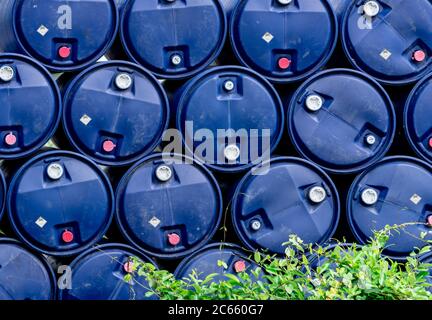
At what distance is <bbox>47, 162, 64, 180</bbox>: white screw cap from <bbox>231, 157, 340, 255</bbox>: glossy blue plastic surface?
3.03 feet

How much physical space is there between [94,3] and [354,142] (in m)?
1.56

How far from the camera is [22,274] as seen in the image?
5.02 m

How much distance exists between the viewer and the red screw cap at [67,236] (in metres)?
5.03

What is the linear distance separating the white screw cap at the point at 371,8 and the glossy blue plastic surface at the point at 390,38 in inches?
0.8

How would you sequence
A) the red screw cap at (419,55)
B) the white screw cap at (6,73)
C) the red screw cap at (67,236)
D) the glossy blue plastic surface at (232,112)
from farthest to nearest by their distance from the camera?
the red screw cap at (419,55) → the glossy blue plastic surface at (232,112) → the red screw cap at (67,236) → the white screw cap at (6,73)

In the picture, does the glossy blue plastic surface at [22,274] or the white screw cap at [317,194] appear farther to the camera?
the white screw cap at [317,194]

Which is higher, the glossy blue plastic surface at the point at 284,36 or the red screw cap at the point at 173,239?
the glossy blue plastic surface at the point at 284,36

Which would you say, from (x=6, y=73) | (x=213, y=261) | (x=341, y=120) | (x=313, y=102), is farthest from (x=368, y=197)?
(x=6, y=73)

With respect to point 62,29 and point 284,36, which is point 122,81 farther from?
point 284,36

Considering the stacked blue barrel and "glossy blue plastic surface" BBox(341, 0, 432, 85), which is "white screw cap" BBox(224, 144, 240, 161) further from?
"glossy blue plastic surface" BBox(341, 0, 432, 85)

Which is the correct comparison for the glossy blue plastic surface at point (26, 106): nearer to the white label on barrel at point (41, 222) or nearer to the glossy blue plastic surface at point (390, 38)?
the white label on barrel at point (41, 222)

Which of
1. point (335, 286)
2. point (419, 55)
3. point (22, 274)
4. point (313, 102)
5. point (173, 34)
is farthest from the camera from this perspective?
point (419, 55)

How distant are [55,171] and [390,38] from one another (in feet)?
6.30

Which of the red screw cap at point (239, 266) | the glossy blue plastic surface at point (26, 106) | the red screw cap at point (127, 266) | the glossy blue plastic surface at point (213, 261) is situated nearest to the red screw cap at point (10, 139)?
the glossy blue plastic surface at point (26, 106)
